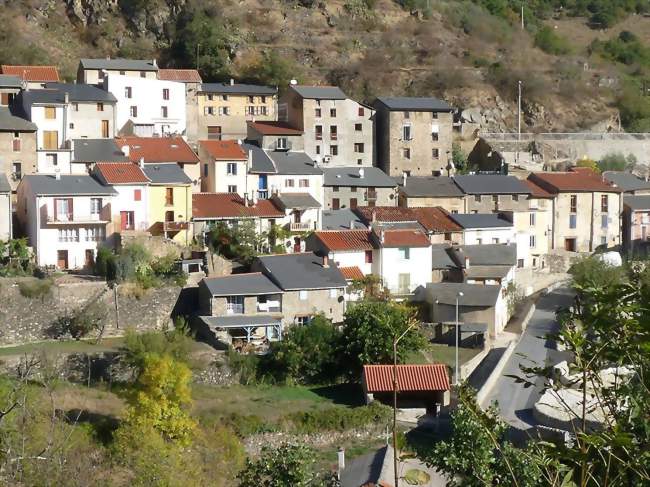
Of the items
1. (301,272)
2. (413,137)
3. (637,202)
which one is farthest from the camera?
(413,137)

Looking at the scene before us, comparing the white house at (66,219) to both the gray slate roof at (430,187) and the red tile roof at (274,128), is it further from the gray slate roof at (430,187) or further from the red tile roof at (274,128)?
the gray slate roof at (430,187)

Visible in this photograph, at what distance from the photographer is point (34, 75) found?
46250 mm

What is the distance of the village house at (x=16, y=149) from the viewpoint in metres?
37.5

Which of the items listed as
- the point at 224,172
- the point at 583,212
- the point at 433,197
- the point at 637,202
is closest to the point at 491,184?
the point at 433,197

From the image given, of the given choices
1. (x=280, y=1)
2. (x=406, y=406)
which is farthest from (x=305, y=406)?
(x=280, y=1)

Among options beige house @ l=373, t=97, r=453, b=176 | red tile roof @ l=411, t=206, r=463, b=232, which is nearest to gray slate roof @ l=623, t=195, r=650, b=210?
beige house @ l=373, t=97, r=453, b=176

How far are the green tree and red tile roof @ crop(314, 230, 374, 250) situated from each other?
15.2ft

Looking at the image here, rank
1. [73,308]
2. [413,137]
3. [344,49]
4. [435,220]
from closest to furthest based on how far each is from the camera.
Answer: [73,308], [435,220], [413,137], [344,49]

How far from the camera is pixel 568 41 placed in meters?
71.6

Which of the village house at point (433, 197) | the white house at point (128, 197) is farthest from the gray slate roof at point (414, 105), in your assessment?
the white house at point (128, 197)

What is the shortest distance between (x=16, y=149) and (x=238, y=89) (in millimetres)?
13185

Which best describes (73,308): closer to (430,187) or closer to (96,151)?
(96,151)

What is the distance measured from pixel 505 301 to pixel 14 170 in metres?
16.7

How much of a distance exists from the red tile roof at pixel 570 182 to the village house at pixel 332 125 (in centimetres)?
687
